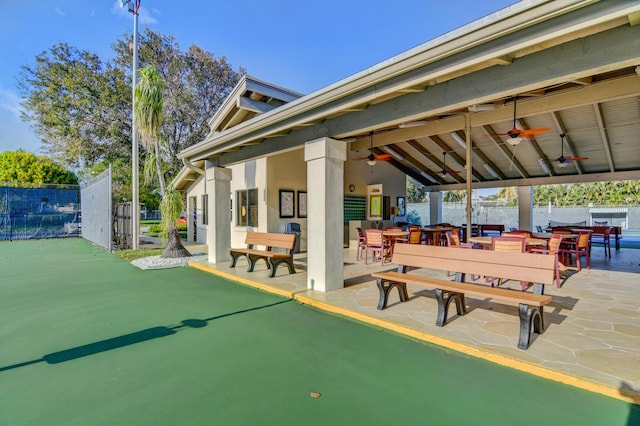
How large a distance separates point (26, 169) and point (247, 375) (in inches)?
1266

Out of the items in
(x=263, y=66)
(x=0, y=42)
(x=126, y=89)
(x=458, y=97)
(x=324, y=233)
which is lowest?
(x=324, y=233)

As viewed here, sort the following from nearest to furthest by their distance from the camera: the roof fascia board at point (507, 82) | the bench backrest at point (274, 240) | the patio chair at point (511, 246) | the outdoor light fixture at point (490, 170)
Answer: the roof fascia board at point (507, 82)
the patio chair at point (511, 246)
the bench backrest at point (274, 240)
the outdoor light fixture at point (490, 170)

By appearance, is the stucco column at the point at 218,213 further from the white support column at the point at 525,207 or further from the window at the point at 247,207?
the white support column at the point at 525,207

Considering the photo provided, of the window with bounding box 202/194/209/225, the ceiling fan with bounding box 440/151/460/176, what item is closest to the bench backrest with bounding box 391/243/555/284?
the ceiling fan with bounding box 440/151/460/176

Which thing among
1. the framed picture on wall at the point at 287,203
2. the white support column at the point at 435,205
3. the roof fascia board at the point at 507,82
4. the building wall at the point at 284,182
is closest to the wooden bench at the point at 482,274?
the roof fascia board at the point at 507,82

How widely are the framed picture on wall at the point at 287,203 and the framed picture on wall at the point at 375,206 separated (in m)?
4.07

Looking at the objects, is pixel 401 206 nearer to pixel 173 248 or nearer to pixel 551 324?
pixel 173 248

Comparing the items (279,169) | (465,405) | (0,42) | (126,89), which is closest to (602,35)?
(465,405)

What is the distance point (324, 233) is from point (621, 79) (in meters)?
5.49

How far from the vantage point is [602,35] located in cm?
275

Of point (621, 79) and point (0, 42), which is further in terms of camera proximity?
point (0, 42)

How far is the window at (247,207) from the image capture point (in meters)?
10.6

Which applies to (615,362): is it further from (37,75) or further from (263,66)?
(263,66)

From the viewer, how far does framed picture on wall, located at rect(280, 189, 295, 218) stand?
34.0ft
